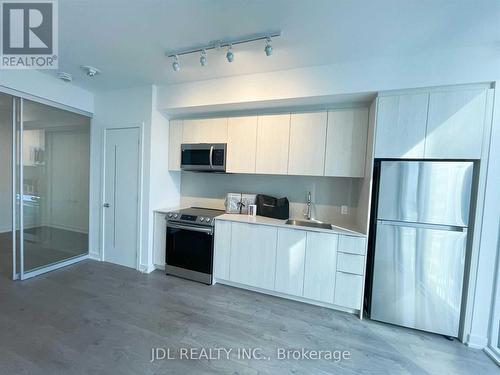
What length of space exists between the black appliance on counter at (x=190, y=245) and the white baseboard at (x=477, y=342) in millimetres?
2745

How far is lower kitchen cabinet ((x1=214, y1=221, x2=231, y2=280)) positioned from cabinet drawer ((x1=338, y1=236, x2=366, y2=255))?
4.49 ft

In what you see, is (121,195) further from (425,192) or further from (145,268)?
(425,192)

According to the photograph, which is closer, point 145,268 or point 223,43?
point 223,43

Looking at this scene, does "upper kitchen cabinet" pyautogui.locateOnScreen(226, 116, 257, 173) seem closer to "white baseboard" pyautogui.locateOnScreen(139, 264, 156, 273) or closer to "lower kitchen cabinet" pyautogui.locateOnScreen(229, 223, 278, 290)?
"lower kitchen cabinet" pyautogui.locateOnScreen(229, 223, 278, 290)

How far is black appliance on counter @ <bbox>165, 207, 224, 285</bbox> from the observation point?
296cm

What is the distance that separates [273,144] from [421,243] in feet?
6.27

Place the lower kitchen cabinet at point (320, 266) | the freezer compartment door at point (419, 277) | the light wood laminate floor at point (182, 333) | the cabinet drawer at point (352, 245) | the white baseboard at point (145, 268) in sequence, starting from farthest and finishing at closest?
the white baseboard at point (145, 268) < the lower kitchen cabinet at point (320, 266) < the cabinet drawer at point (352, 245) < the freezer compartment door at point (419, 277) < the light wood laminate floor at point (182, 333)

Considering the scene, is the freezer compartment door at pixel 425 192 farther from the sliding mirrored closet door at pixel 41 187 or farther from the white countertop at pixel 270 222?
the sliding mirrored closet door at pixel 41 187

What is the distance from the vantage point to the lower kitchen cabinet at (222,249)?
289 centimetres

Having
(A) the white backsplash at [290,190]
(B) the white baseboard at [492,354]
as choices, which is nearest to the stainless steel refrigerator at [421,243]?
(B) the white baseboard at [492,354]

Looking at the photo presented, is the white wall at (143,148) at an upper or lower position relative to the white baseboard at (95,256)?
upper

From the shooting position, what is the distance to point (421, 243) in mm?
2146

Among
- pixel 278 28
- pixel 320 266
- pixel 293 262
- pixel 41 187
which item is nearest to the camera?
pixel 278 28

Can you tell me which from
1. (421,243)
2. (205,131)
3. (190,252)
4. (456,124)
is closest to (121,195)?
(190,252)
